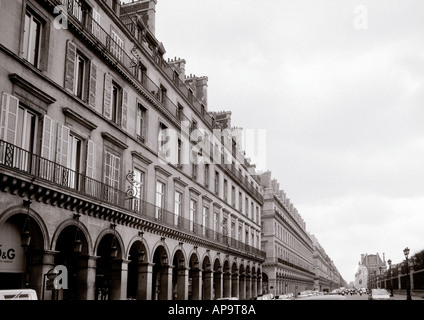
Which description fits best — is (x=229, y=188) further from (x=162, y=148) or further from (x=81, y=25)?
(x=81, y=25)

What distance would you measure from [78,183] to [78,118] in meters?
2.83

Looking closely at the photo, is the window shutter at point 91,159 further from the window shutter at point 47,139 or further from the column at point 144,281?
the column at point 144,281

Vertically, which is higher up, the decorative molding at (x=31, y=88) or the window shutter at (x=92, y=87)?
the window shutter at (x=92, y=87)

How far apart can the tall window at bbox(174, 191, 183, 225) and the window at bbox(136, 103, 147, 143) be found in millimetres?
5970

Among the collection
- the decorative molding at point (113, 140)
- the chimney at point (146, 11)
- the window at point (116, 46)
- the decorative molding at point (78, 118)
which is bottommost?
the decorative molding at point (113, 140)

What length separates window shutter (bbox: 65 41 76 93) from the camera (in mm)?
19531

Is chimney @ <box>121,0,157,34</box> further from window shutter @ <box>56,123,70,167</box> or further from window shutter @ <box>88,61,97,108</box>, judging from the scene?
window shutter @ <box>56,123,70,167</box>

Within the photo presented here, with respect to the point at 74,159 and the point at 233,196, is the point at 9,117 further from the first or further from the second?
the point at 233,196

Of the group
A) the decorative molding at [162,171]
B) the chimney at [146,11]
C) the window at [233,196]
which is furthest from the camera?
the window at [233,196]

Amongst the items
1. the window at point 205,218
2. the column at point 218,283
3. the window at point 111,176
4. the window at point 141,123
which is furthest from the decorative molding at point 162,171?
the column at point 218,283

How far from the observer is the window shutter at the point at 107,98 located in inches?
897

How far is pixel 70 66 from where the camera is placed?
1981 cm

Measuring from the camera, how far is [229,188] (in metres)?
45.3

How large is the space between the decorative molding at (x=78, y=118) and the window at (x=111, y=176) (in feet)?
6.40
